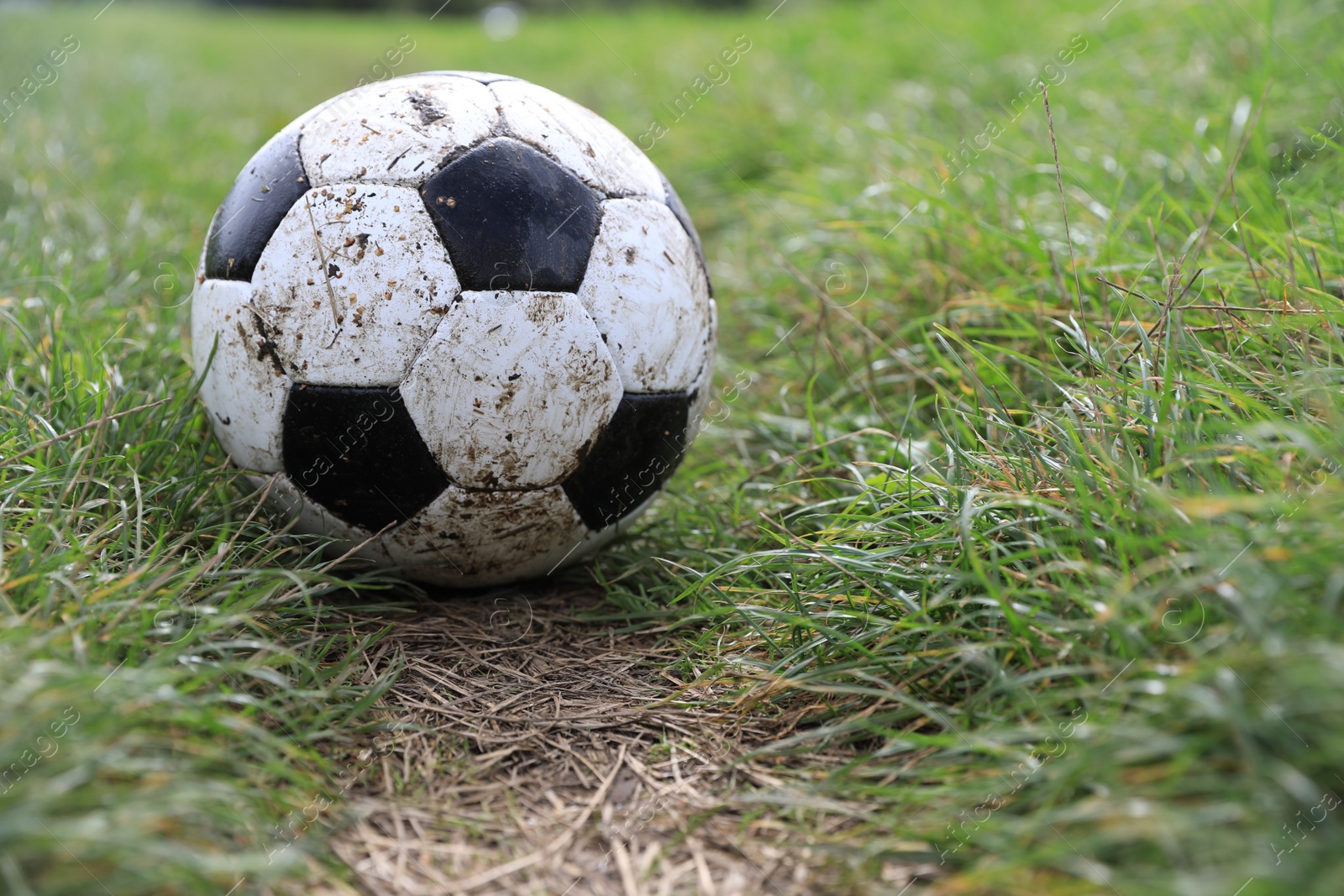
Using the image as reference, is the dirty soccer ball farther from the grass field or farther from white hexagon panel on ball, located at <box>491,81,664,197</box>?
the grass field

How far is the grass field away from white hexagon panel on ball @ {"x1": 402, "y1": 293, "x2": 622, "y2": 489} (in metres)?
0.44

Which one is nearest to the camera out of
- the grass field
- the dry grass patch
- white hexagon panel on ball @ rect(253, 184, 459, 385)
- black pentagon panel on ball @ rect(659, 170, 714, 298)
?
the grass field

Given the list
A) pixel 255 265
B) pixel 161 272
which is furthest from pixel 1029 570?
pixel 161 272

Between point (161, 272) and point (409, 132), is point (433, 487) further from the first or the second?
point (161, 272)

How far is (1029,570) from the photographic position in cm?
200

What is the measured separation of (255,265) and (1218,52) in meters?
4.39

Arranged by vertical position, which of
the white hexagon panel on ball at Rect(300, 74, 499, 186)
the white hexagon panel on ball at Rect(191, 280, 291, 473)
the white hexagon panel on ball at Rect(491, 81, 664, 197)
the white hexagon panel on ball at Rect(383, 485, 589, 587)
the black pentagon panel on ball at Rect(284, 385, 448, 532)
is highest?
the white hexagon panel on ball at Rect(300, 74, 499, 186)

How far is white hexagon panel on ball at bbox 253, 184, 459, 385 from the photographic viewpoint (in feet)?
6.94

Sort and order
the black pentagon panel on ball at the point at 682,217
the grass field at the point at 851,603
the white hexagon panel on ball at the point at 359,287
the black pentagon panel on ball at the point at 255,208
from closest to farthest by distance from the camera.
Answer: the grass field at the point at 851,603 → the white hexagon panel on ball at the point at 359,287 → the black pentagon panel on ball at the point at 255,208 → the black pentagon panel on ball at the point at 682,217

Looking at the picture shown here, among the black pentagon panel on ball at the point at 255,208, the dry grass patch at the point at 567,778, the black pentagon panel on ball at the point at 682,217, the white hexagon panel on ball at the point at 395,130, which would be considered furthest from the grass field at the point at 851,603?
the white hexagon panel on ball at the point at 395,130

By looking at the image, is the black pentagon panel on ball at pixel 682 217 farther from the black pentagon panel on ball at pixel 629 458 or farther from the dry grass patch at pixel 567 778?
the dry grass patch at pixel 567 778

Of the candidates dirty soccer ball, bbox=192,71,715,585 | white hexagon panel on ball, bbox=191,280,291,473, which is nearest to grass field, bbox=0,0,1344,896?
white hexagon panel on ball, bbox=191,280,291,473

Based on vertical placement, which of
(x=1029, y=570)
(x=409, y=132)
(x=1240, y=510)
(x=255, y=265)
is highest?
(x=409, y=132)

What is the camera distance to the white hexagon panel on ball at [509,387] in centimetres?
212
